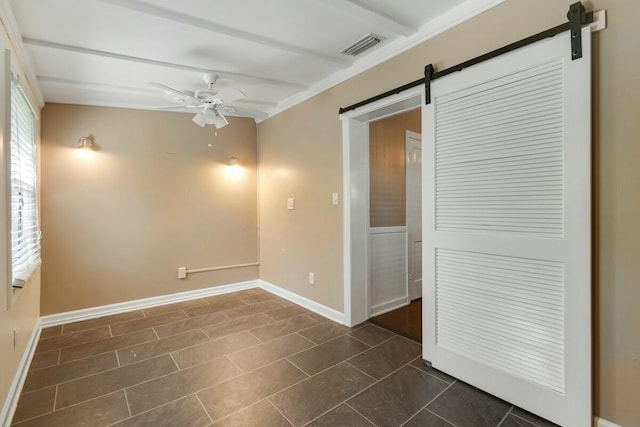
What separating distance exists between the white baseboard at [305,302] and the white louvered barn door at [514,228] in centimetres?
113

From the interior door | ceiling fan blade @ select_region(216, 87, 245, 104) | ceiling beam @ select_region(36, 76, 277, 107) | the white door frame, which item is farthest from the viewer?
the interior door

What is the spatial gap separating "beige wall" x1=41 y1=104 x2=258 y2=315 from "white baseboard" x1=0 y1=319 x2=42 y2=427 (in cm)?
81

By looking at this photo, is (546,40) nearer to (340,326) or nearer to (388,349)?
(388,349)

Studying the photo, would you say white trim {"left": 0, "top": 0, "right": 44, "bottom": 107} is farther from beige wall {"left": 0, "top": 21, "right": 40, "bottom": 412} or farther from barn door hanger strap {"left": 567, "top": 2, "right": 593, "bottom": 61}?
barn door hanger strap {"left": 567, "top": 2, "right": 593, "bottom": 61}

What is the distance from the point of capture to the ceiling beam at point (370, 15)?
77.8 inches

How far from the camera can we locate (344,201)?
3.12 m

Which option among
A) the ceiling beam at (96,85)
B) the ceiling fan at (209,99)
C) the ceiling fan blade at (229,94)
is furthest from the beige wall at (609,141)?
the ceiling beam at (96,85)

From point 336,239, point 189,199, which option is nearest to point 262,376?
point 336,239

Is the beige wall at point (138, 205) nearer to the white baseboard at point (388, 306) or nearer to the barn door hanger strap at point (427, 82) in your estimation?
the white baseboard at point (388, 306)

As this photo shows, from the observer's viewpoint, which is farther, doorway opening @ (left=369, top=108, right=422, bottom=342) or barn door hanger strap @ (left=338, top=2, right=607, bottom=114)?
doorway opening @ (left=369, top=108, right=422, bottom=342)

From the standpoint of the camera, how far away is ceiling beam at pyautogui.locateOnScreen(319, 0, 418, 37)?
1976 millimetres

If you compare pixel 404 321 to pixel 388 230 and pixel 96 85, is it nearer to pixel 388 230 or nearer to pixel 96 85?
pixel 388 230

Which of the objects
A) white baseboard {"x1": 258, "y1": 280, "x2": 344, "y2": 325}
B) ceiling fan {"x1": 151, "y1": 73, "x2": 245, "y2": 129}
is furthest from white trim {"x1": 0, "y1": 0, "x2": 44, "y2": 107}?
white baseboard {"x1": 258, "y1": 280, "x2": 344, "y2": 325}

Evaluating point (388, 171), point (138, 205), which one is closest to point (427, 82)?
point (388, 171)
